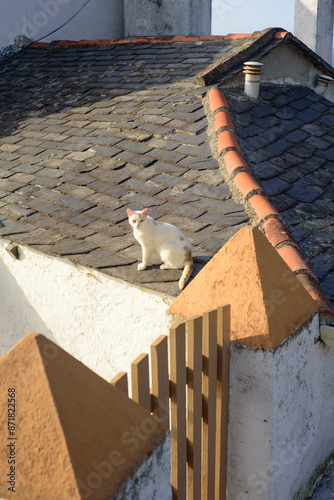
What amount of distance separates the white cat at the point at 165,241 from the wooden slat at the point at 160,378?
4.29ft

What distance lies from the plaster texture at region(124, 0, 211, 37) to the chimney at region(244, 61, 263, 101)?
5.89 m

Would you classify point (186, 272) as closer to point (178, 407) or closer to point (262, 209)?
point (262, 209)

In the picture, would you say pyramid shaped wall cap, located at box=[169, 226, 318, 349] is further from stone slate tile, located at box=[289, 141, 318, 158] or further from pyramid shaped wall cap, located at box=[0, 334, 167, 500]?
stone slate tile, located at box=[289, 141, 318, 158]

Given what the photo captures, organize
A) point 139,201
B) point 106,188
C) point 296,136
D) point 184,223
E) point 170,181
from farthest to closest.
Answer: point 296,136
point 106,188
point 170,181
point 139,201
point 184,223

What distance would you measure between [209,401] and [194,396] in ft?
Answer: 0.54

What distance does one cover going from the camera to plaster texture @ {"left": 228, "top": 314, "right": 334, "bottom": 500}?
324 cm

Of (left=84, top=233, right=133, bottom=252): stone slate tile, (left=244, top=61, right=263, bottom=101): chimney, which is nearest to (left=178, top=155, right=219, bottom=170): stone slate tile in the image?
(left=84, top=233, right=133, bottom=252): stone slate tile

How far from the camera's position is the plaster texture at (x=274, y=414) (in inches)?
128

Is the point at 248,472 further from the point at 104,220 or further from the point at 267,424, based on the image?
the point at 104,220

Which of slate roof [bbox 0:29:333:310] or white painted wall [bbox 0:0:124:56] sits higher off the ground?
white painted wall [bbox 0:0:124:56]

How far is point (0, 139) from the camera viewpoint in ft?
25.6

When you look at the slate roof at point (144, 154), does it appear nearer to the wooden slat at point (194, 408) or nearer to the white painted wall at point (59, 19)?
the wooden slat at point (194, 408)

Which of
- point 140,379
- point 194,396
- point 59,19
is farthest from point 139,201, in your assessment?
point 59,19

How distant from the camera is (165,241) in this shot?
167 inches
